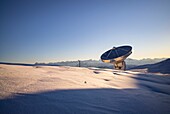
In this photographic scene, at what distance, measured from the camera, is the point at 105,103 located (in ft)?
5.86

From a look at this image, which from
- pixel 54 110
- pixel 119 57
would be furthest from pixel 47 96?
pixel 119 57

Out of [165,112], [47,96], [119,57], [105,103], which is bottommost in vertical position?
[165,112]

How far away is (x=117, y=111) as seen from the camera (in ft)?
5.14

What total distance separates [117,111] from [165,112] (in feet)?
2.36

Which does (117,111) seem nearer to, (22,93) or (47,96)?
(47,96)

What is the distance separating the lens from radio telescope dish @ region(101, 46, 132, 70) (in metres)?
13.6

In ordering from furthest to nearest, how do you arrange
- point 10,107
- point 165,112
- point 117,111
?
point 165,112
point 117,111
point 10,107

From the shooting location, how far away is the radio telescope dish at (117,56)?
1357cm

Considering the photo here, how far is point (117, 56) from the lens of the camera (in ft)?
46.6

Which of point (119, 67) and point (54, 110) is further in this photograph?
point (119, 67)

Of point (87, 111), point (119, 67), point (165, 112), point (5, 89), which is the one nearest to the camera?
point (87, 111)

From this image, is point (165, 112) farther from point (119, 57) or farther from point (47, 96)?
point (119, 57)

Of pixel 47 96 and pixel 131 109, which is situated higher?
pixel 47 96

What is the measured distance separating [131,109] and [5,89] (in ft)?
5.10
